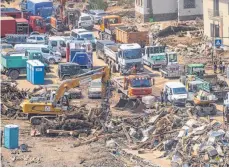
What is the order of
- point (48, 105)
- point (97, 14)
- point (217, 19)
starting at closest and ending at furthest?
point (48, 105) → point (217, 19) → point (97, 14)

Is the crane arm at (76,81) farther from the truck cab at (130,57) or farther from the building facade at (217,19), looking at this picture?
the building facade at (217,19)

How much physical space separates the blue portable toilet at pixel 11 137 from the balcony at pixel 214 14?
23.6 metres

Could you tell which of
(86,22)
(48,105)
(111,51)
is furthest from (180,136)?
(86,22)

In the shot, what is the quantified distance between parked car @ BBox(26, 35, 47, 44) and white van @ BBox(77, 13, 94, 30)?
293 inches

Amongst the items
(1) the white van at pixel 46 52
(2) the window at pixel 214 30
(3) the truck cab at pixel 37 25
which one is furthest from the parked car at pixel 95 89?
(3) the truck cab at pixel 37 25

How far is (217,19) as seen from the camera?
55562 mm

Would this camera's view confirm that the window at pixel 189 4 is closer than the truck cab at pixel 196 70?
No

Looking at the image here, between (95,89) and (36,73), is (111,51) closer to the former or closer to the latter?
(36,73)

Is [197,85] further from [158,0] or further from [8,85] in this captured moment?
[158,0]

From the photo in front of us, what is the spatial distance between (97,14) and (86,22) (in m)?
3.60

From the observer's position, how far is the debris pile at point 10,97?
40750 millimetres

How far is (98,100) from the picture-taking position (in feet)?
142

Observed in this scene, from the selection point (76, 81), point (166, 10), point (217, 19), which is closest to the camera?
point (76, 81)

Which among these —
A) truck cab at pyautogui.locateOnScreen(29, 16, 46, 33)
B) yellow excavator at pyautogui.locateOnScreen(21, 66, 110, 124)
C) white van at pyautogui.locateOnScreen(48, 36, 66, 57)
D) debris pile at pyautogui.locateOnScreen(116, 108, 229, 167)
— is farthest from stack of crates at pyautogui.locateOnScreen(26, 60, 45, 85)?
truck cab at pyautogui.locateOnScreen(29, 16, 46, 33)
